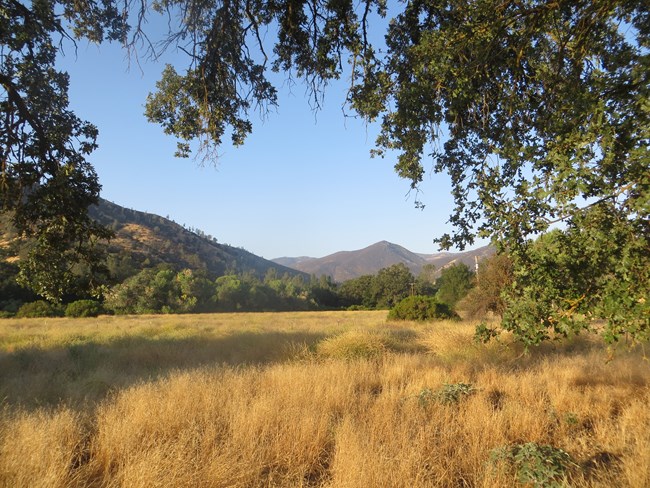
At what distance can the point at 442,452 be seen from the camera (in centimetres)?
386

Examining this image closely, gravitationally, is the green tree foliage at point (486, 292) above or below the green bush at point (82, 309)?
above

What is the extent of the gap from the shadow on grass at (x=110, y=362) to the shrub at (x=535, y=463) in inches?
215

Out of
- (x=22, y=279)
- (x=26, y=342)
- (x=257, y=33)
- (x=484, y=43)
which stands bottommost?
(x=26, y=342)

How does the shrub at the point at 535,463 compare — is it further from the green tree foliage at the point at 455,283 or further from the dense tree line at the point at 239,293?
the green tree foliage at the point at 455,283

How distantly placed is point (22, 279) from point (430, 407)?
5.93 m

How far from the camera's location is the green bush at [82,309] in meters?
34.3

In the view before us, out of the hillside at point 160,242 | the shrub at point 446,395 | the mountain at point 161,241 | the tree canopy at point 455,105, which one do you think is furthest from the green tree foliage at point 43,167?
the mountain at point 161,241

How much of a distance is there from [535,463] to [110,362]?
429 inches

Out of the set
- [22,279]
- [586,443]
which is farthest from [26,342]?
[586,443]

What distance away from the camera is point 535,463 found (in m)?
3.29

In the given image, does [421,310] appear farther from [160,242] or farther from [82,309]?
[160,242]

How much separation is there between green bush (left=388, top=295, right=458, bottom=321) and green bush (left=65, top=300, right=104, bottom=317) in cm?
2780

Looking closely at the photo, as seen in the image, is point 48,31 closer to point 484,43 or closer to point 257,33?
point 257,33

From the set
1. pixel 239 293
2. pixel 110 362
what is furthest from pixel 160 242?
pixel 110 362
